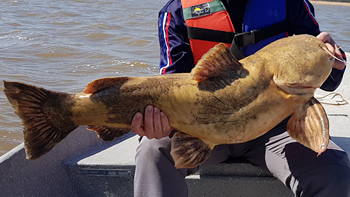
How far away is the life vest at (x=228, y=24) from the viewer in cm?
318

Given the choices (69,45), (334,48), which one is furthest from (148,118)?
(69,45)

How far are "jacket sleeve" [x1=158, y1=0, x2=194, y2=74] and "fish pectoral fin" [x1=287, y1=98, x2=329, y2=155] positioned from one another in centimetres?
104

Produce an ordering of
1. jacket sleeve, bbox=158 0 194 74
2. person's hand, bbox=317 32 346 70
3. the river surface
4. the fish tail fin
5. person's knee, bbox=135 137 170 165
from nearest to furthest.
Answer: the fish tail fin → person's hand, bbox=317 32 346 70 → person's knee, bbox=135 137 170 165 → jacket sleeve, bbox=158 0 194 74 → the river surface

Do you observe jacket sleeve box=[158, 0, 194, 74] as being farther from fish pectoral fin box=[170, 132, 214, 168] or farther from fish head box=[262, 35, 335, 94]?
fish head box=[262, 35, 335, 94]

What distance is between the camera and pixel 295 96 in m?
2.41

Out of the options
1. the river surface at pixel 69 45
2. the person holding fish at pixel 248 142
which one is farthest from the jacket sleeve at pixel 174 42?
the river surface at pixel 69 45

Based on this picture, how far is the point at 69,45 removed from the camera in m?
10.0

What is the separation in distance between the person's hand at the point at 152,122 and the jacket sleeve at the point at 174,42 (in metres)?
0.74

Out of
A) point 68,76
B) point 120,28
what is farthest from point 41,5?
point 68,76

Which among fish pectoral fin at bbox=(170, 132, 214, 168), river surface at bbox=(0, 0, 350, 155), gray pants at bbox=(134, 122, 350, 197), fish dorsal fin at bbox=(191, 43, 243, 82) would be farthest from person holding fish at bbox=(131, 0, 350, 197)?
river surface at bbox=(0, 0, 350, 155)

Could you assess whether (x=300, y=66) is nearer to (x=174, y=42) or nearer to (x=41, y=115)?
(x=174, y=42)

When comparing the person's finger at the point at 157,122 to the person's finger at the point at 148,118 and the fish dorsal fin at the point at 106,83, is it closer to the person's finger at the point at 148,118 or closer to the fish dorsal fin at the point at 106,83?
the person's finger at the point at 148,118

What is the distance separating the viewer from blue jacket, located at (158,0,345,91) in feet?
10.7

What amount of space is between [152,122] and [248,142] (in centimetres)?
89
